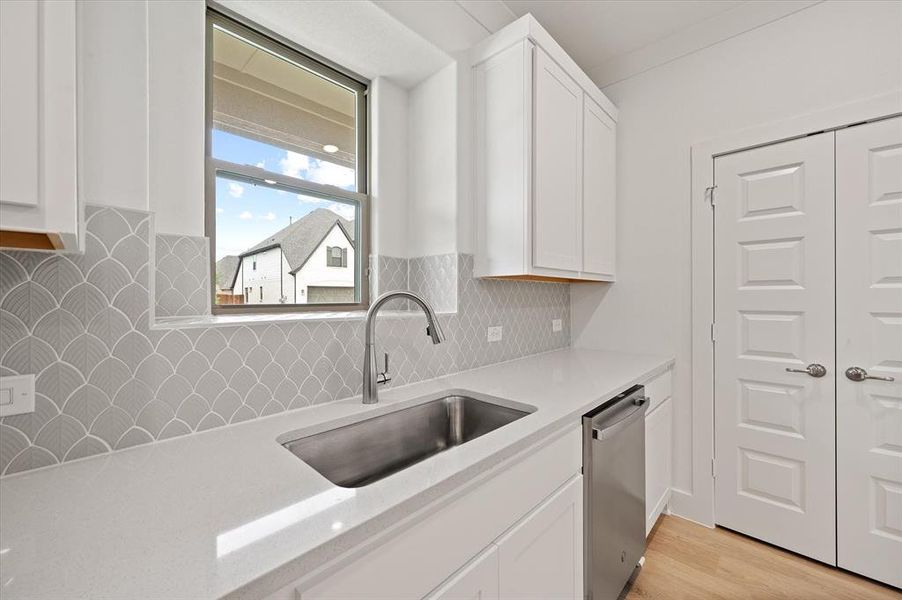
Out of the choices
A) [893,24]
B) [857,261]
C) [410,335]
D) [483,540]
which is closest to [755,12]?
[893,24]

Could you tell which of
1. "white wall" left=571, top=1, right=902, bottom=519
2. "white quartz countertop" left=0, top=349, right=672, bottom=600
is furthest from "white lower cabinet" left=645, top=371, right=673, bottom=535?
"white quartz countertop" left=0, top=349, right=672, bottom=600

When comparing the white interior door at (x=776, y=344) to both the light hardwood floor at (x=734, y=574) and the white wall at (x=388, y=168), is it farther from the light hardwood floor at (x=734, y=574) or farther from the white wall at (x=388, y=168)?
the white wall at (x=388, y=168)

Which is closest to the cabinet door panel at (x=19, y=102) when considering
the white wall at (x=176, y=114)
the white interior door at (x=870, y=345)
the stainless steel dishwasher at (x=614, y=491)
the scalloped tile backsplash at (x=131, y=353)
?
the scalloped tile backsplash at (x=131, y=353)

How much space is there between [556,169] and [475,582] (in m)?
1.70

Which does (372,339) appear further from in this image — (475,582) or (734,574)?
(734,574)

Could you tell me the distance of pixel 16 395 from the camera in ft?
2.64

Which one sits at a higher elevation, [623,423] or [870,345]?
[870,345]

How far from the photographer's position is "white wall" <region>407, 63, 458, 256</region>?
1.85m

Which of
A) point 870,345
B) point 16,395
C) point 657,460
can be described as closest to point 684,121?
point 870,345

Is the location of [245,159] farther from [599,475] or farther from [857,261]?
[857,261]

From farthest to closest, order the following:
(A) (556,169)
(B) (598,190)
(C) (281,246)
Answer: (B) (598,190)
(A) (556,169)
(C) (281,246)

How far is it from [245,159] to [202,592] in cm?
148

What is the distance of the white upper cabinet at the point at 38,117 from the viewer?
568mm

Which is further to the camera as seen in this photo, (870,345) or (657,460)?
(657,460)
